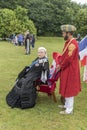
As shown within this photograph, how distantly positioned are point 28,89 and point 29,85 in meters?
0.09

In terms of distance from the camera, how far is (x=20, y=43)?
31188 mm

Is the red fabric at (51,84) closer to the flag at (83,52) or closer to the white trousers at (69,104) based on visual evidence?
the white trousers at (69,104)

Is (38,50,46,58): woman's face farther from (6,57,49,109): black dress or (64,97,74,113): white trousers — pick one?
(64,97,74,113): white trousers

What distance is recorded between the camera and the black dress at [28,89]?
693cm

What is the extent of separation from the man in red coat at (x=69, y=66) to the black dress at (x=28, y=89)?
0.66m

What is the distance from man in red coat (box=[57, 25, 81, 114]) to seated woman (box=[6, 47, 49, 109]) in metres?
0.62

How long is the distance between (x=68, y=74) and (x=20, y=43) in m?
25.0

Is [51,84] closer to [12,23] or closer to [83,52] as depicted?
[83,52]

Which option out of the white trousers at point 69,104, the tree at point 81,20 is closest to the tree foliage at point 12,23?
the tree at point 81,20

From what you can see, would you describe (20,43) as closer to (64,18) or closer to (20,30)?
(20,30)

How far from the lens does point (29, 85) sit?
6969 mm

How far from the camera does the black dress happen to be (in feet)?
22.7

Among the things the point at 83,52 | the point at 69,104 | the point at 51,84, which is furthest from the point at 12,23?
the point at 69,104

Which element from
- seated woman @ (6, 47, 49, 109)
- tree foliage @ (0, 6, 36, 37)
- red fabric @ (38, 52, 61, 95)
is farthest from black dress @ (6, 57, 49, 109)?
tree foliage @ (0, 6, 36, 37)
